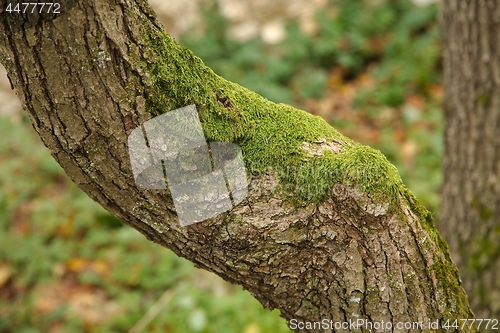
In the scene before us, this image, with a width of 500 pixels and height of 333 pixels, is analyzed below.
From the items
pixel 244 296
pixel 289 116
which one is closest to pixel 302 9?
pixel 244 296

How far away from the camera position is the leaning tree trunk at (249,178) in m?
1.14

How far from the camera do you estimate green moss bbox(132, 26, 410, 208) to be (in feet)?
4.25

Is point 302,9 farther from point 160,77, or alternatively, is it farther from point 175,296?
point 160,77

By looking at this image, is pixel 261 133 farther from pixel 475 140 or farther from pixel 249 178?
pixel 475 140

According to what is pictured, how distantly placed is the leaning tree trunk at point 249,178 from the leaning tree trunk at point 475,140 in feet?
3.54

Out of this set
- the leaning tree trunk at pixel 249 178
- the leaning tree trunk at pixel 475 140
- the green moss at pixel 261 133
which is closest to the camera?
the leaning tree trunk at pixel 249 178

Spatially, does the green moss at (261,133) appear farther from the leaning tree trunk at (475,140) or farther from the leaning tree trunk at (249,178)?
the leaning tree trunk at (475,140)

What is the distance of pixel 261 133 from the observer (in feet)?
4.81

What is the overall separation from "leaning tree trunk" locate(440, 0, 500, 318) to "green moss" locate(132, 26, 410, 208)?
4.67 feet

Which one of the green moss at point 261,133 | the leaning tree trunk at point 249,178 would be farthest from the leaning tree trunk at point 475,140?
the green moss at point 261,133

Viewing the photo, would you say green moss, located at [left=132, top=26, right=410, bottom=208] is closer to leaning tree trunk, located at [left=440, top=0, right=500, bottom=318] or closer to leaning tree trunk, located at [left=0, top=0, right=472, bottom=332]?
leaning tree trunk, located at [left=0, top=0, right=472, bottom=332]

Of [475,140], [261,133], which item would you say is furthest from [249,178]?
[475,140]

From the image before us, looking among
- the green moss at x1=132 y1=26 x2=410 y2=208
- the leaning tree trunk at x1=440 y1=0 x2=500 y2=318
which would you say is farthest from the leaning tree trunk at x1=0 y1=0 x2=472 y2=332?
the leaning tree trunk at x1=440 y1=0 x2=500 y2=318

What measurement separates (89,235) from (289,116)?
3.34 metres
